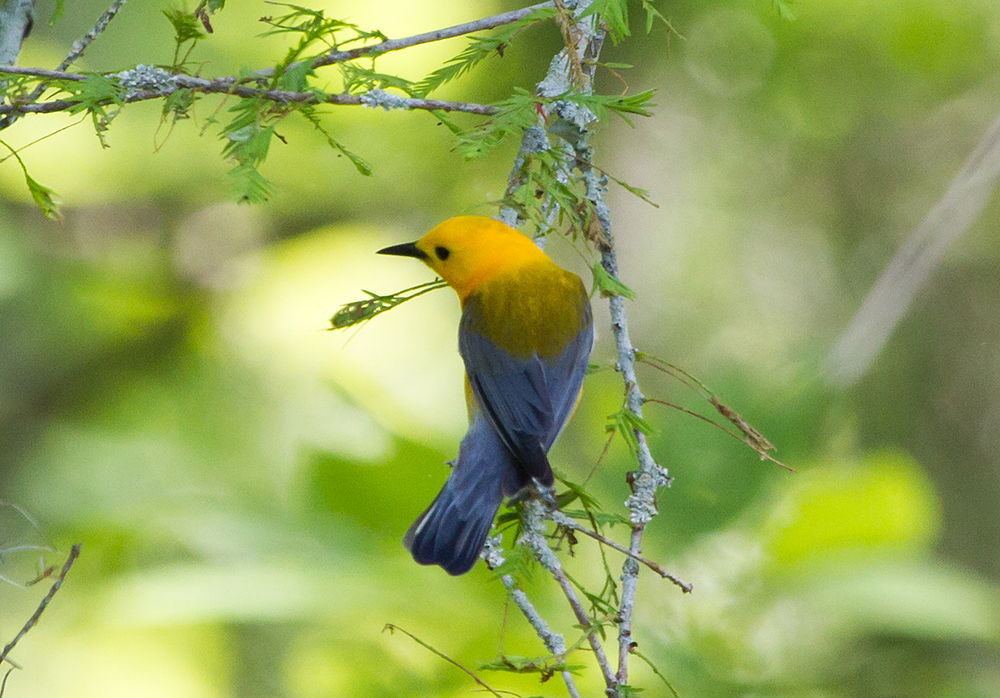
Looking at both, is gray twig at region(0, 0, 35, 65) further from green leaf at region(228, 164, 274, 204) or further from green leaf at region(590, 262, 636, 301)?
green leaf at region(590, 262, 636, 301)

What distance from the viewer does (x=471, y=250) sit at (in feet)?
7.64

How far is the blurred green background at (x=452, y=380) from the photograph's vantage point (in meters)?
3.64

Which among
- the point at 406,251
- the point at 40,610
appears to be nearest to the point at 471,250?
the point at 406,251

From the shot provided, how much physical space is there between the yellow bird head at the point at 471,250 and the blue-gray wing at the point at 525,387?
0.45 feet

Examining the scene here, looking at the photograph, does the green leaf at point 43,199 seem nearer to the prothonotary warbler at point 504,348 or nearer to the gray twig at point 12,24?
the gray twig at point 12,24

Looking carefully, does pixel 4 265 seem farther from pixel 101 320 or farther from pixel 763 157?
pixel 763 157

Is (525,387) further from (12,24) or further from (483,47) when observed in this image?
(12,24)

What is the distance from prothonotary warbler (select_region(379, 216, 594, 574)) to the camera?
2008mm

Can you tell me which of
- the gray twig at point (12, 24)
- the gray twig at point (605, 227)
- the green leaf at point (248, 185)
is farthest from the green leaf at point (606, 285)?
the gray twig at point (12, 24)

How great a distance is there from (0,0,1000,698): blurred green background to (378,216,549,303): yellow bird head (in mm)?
1156

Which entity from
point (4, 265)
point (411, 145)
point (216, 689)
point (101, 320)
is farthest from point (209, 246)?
point (216, 689)

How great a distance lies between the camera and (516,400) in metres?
2.17

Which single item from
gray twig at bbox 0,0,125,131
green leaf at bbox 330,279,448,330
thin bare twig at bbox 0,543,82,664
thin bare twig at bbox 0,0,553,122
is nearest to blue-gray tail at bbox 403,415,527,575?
green leaf at bbox 330,279,448,330

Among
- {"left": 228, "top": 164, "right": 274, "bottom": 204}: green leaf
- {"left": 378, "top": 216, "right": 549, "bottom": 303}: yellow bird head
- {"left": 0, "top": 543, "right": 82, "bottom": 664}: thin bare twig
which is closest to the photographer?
{"left": 228, "top": 164, "right": 274, "bottom": 204}: green leaf
